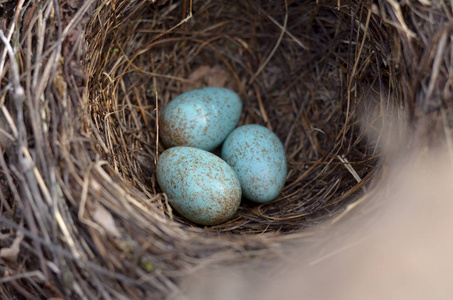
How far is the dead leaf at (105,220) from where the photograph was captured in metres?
1.44

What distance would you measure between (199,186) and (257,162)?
1.18ft

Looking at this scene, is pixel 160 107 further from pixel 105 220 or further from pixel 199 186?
pixel 105 220

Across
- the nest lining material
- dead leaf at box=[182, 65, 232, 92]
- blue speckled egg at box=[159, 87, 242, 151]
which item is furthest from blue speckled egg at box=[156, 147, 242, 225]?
dead leaf at box=[182, 65, 232, 92]

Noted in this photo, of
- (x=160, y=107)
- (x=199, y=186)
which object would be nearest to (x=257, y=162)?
(x=199, y=186)

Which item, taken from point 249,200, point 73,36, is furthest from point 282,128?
point 73,36

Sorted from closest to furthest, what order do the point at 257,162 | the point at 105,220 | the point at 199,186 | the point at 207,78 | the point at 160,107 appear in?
the point at 105,220 → the point at 199,186 → the point at 257,162 → the point at 160,107 → the point at 207,78

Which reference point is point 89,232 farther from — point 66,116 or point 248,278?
point 248,278

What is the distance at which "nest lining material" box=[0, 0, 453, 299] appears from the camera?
4.75 feet

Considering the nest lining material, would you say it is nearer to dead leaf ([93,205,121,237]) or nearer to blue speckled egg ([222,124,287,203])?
dead leaf ([93,205,121,237])

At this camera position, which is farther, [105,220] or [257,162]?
[257,162]

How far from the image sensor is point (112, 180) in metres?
1.61

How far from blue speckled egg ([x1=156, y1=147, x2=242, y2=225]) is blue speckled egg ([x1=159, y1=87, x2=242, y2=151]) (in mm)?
183

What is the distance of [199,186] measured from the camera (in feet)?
6.04

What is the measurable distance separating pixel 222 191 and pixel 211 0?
43.6 inches
